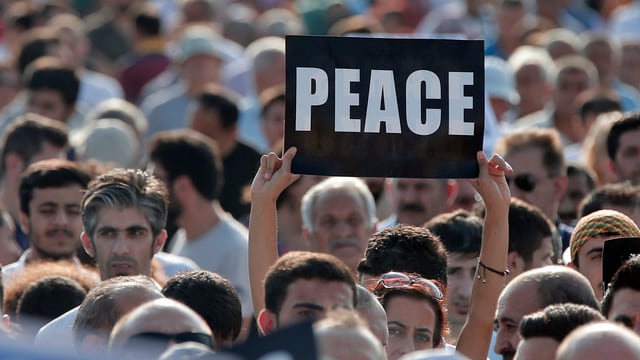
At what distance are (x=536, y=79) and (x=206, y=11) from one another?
4598 mm

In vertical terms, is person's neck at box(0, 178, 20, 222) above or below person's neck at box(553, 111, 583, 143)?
below

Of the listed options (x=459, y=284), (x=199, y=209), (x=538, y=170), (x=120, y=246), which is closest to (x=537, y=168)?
(x=538, y=170)

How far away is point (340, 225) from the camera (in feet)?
28.0

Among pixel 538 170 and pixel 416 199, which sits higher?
pixel 538 170

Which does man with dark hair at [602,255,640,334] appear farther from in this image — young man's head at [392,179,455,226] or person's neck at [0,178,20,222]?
person's neck at [0,178,20,222]

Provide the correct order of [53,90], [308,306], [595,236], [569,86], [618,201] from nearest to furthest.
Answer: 1. [308,306]
2. [595,236]
3. [618,201]
4. [53,90]
5. [569,86]

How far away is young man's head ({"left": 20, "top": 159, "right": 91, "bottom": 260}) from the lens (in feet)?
28.2

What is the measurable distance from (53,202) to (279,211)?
1.63m

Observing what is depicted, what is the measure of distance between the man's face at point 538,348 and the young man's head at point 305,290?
56 centimetres

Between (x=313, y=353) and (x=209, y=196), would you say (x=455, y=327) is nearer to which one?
(x=209, y=196)

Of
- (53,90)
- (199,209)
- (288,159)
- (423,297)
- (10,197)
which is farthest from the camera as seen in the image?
(53,90)

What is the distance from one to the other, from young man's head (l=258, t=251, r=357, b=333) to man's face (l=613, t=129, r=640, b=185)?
413 centimetres

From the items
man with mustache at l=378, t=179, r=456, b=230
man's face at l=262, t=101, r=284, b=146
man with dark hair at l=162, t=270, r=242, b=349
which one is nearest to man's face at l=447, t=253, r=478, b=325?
man with mustache at l=378, t=179, r=456, b=230

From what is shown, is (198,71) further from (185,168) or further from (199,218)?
(199,218)
